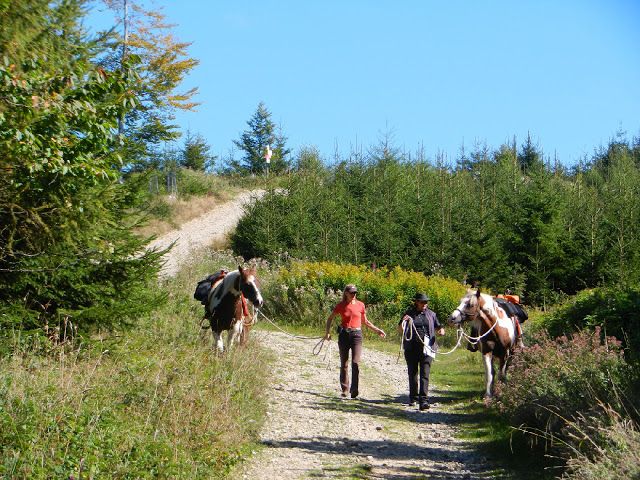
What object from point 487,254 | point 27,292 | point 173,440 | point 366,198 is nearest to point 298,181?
point 366,198

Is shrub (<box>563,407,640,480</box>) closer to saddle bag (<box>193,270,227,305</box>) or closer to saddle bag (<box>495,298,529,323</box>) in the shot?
saddle bag (<box>495,298,529,323</box>)

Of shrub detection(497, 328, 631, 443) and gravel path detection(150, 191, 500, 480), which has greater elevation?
shrub detection(497, 328, 631, 443)

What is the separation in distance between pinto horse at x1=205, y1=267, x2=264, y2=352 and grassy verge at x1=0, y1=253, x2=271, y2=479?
6.45 ft

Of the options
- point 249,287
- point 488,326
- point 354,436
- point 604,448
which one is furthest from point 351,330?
point 604,448

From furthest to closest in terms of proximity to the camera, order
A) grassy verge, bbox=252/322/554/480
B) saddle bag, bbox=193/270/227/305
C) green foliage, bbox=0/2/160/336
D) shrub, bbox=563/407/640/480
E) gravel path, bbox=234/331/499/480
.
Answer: saddle bag, bbox=193/270/227/305
grassy verge, bbox=252/322/554/480
gravel path, bbox=234/331/499/480
green foliage, bbox=0/2/160/336
shrub, bbox=563/407/640/480

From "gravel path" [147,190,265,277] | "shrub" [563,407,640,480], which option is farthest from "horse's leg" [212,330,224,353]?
"gravel path" [147,190,265,277]

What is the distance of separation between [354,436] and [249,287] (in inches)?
155

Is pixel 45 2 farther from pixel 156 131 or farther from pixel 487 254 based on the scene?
pixel 487 254

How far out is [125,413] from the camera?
812 centimetres

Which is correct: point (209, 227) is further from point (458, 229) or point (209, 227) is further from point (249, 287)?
point (249, 287)

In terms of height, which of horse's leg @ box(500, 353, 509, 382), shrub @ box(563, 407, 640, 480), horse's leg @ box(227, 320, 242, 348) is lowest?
shrub @ box(563, 407, 640, 480)

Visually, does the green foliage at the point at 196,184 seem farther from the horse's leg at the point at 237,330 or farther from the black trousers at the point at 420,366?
the black trousers at the point at 420,366

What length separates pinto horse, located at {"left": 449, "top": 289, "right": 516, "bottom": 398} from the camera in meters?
13.2

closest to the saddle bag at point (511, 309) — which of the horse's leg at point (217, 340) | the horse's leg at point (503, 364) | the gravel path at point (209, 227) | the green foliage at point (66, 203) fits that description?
the horse's leg at point (503, 364)
